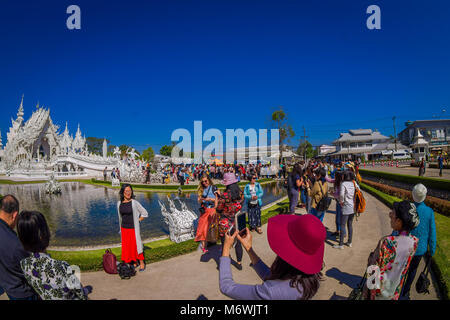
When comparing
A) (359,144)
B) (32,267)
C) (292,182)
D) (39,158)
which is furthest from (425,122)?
(39,158)

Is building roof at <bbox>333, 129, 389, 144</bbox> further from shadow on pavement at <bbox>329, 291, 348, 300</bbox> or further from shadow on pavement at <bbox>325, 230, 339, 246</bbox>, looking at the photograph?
shadow on pavement at <bbox>329, 291, 348, 300</bbox>

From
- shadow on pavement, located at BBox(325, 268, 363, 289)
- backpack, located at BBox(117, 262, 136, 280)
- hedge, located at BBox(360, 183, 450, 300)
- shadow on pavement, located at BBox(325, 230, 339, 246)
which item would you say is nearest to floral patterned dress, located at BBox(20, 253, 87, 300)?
backpack, located at BBox(117, 262, 136, 280)

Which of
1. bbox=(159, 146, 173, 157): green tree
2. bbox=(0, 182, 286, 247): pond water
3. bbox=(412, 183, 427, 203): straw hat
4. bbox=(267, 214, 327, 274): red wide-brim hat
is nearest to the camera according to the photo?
bbox=(267, 214, 327, 274): red wide-brim hat

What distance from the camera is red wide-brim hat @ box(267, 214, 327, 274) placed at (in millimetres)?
1533

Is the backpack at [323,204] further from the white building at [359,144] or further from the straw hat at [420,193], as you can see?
the white building at [359,144]

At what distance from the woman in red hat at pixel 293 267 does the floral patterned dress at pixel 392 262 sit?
42.6 inches

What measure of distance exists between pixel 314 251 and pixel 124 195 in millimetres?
3906

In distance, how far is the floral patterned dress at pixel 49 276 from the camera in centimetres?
185

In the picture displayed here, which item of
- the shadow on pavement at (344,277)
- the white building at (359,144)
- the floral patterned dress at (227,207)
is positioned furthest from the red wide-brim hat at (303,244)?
the white building at (359,144)

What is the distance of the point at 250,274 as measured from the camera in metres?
4.44

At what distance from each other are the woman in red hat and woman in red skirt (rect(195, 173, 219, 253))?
3396 mm
